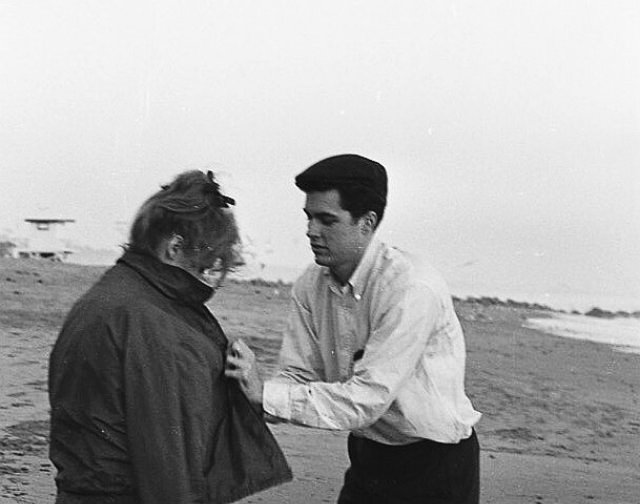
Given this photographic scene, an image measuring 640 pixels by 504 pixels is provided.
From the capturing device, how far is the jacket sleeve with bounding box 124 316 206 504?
1.96 metres

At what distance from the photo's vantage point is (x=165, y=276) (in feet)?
6.76

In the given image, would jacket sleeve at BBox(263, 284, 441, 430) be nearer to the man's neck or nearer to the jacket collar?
the man's neck

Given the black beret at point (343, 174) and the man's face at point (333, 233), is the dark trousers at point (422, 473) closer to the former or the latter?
the man's face at point (333, 233)

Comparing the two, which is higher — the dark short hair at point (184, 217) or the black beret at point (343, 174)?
the black beret at point (343, 174)

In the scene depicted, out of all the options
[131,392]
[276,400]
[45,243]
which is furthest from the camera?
[45,243]

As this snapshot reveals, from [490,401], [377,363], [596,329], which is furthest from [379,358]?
[596,329]

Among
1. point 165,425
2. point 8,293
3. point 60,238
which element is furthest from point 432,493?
point 8,293

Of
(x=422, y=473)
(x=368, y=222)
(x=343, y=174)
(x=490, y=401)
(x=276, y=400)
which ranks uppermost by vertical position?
(x=343, y=174)

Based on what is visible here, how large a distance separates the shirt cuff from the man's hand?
2 cm

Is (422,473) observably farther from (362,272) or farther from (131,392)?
(131,392)

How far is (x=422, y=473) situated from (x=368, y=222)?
1.92ft

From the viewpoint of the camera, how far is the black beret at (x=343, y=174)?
238 centimetres

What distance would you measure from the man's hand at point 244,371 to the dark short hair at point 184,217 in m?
0.21

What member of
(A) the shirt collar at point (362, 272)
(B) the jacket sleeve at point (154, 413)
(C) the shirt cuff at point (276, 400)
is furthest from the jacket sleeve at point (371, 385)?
(B) the jacket sleeve at point (154, 413)
